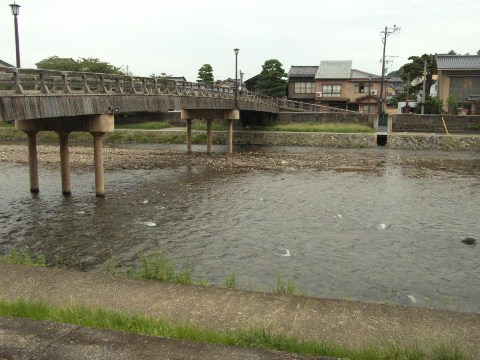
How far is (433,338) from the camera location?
5832 mm

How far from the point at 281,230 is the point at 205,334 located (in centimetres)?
997

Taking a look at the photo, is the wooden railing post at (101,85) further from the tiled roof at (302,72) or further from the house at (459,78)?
the tiled roof at (302,72)

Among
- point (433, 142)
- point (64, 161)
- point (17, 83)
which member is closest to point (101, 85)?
point (64, 161)

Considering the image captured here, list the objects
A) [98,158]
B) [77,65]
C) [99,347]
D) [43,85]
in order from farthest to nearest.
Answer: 1. [77,65]
2. [98,158]
3. [43,85]
4. [99,347]

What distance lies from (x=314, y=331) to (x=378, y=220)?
38.0 ft

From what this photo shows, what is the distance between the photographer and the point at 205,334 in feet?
18.6

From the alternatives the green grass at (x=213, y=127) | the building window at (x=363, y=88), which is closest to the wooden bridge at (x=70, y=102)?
the green grass at (x=213, y=127)

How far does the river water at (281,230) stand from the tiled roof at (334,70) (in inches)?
1647

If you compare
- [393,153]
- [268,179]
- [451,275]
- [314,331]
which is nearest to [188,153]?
[268,179]

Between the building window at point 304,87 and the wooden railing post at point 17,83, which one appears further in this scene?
the building window at point 304,87

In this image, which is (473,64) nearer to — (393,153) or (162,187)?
(393,153)

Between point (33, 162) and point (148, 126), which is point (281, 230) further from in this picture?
point (148, 126)

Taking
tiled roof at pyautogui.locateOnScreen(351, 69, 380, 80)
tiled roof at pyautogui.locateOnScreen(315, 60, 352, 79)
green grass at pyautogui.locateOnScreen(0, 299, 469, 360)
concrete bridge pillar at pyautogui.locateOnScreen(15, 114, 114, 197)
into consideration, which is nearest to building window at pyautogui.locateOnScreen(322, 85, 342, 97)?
tiled roof at pyautogui.locateOnScreen(315, 60, 352, 79)

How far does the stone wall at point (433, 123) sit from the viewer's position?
44562mm
